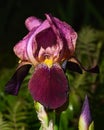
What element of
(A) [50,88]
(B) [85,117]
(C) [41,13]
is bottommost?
(C) [41,13]

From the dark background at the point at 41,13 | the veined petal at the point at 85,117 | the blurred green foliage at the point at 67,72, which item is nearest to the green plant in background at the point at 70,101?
the blurred green foliage at the point at 67,72

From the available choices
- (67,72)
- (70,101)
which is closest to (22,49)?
(70,101)

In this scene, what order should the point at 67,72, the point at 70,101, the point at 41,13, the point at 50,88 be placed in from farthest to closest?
1. the point at 41,13
2. the point at 67,72
3. the point at 70,101
4. the point at 50,88

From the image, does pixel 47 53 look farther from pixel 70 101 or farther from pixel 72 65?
pixel 70 101

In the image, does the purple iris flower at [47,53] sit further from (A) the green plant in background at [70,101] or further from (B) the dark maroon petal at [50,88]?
(A) the green plant in background at [70,101]

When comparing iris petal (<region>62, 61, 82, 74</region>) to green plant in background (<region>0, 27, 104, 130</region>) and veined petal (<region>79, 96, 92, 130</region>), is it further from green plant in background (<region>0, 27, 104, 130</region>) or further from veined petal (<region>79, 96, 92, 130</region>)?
green plant in background (<region>0, 27, 104, 130</region>)

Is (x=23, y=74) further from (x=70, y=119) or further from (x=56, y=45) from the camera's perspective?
(x=70, y=119)
